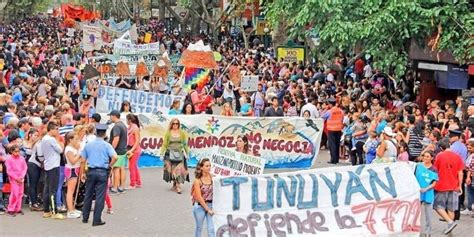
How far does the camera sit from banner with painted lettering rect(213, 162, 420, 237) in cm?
1072

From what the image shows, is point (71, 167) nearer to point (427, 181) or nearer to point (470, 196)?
point (427, 181)

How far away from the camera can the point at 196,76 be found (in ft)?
80.9

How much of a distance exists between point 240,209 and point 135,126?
16.7 feet

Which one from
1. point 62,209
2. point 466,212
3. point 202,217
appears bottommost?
point 62,209

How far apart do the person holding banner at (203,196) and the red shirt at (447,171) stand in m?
3.50

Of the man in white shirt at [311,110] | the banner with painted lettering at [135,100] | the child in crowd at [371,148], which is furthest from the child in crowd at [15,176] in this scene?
the man in white shirt at [311,110]

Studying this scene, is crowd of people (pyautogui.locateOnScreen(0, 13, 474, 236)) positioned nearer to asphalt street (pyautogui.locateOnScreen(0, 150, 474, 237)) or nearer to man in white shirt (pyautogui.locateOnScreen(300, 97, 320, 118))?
man in white shirt (pyautogui.locateOnScreen(300, 97, 320, 118))

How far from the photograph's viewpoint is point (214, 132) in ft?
58.2

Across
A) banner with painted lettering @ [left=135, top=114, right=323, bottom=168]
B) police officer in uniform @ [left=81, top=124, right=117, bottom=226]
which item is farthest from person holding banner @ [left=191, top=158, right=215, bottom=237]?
banner with painted lettering @ [left=135, top=114, right=323, bottom=168]

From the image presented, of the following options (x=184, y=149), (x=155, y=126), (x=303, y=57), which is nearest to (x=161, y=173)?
(x=155, y=126)

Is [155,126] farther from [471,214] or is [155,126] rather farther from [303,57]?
[303,57]

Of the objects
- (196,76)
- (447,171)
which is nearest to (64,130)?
(447,171)

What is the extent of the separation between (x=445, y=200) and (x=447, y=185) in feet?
0.78

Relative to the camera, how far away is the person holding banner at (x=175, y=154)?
1491 cm
